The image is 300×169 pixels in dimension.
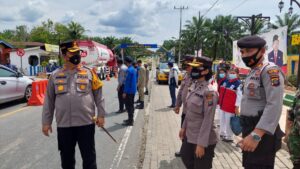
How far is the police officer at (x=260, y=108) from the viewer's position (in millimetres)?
2746

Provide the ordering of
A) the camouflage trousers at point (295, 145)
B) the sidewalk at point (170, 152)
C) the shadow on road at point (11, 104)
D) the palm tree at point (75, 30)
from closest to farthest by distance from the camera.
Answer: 1. the camouflage trousers at point (295, 145)
2. the sidewalk at point (170, 152)
3. the shadow on road at point (11, 104)
4. the palm tree at point (75, 30)

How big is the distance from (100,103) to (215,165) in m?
2.27

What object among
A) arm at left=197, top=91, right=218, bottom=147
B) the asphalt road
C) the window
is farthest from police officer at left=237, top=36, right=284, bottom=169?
the window

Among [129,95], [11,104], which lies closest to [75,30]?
[11,104]

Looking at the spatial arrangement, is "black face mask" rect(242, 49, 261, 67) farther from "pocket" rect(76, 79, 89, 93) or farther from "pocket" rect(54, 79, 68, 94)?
"pocket" rect(54, 79, 68, 94)

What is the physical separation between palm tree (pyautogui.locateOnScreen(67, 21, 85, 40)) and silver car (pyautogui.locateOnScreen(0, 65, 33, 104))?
5309 cm

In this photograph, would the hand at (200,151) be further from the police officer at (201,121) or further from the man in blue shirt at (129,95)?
the man in blue shirt at (129,95)

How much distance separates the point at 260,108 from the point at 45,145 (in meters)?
4.93

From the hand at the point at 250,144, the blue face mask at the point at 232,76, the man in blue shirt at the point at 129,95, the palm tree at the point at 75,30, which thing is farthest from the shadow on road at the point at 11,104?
the palm tree at the point at 75,30

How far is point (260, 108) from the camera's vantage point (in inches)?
115

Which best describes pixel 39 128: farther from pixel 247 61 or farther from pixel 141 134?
pixel 247 61

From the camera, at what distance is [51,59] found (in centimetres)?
4466

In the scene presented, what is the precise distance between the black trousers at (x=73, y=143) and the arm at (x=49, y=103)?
10.3 inches

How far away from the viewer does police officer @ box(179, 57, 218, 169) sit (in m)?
3.44
